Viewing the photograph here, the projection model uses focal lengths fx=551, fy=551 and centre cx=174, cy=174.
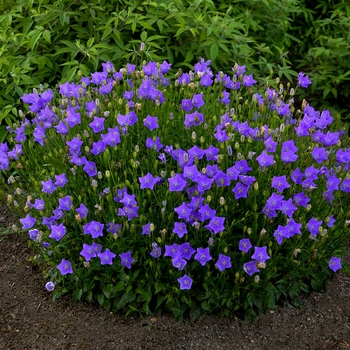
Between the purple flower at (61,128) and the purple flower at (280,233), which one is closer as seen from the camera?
the purple flower at (280,233)

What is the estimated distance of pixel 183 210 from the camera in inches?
107

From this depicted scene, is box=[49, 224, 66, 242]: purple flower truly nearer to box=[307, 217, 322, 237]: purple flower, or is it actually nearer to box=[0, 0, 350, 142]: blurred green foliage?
box=[307, 217, 322, 237]: purple flower

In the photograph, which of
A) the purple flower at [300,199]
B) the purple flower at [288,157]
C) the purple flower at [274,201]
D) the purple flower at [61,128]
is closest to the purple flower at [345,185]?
the purple flower at [300,199]

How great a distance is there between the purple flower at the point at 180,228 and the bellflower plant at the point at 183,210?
0.03ft

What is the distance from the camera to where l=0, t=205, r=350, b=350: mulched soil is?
119 inches

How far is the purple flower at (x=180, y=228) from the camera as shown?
2.79 meters

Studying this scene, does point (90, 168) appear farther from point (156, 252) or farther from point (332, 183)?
point (332, 183)

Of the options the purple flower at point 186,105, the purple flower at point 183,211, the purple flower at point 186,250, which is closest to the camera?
the purple flower at point 183,211

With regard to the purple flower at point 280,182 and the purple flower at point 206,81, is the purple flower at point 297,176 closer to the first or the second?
the purple flower at point 280,182

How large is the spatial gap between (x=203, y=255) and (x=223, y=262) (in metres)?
0.12

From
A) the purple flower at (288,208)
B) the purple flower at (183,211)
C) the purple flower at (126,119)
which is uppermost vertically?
the purple flower at (126,119)

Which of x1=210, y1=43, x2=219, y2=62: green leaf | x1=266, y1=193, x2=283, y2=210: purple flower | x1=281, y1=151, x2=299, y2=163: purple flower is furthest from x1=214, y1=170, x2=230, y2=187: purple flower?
x1=210, y1=43, x2=219, y2=62: green leaf

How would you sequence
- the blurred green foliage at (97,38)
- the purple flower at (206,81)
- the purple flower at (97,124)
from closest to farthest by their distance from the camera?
the purple flower at (97,124) < the purple flower at (206,81) < the blurred green foliage at (97,38)

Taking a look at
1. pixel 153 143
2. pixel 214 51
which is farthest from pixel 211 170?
pixel 214 51
